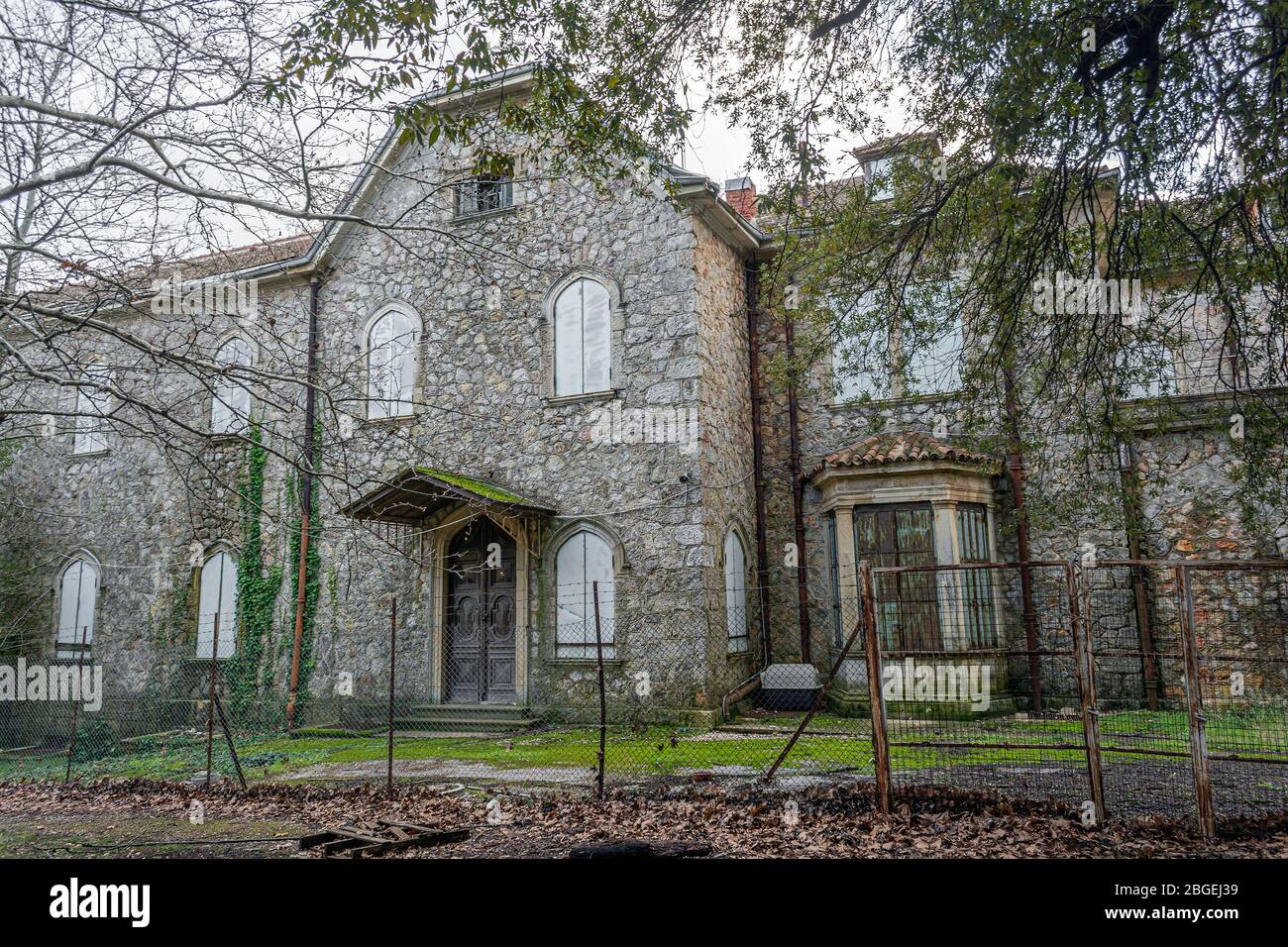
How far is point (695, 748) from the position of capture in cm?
989

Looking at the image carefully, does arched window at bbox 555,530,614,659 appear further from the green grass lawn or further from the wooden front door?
the green grass lawn

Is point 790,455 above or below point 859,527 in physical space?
above

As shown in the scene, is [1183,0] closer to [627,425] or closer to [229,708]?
[627,425]

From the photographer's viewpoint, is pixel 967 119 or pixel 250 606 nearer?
pixel 967 119

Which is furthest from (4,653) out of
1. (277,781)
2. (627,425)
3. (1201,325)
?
(1201,325)

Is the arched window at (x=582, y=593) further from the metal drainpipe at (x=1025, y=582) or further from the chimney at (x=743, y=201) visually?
the chimney at (x=743, y=201)

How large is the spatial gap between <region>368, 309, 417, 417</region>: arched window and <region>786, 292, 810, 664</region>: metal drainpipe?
6.23 meters

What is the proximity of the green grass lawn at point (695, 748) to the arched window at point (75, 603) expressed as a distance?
4091 mm

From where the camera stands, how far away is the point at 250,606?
48.2 ft

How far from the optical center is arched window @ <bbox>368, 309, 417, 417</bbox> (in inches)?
558

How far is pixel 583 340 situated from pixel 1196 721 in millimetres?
9514

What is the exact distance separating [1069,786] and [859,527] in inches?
230

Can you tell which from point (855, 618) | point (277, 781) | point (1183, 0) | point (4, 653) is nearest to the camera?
point (1183, 0)

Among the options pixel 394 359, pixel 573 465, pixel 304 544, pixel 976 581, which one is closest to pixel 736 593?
pixel 573 465
